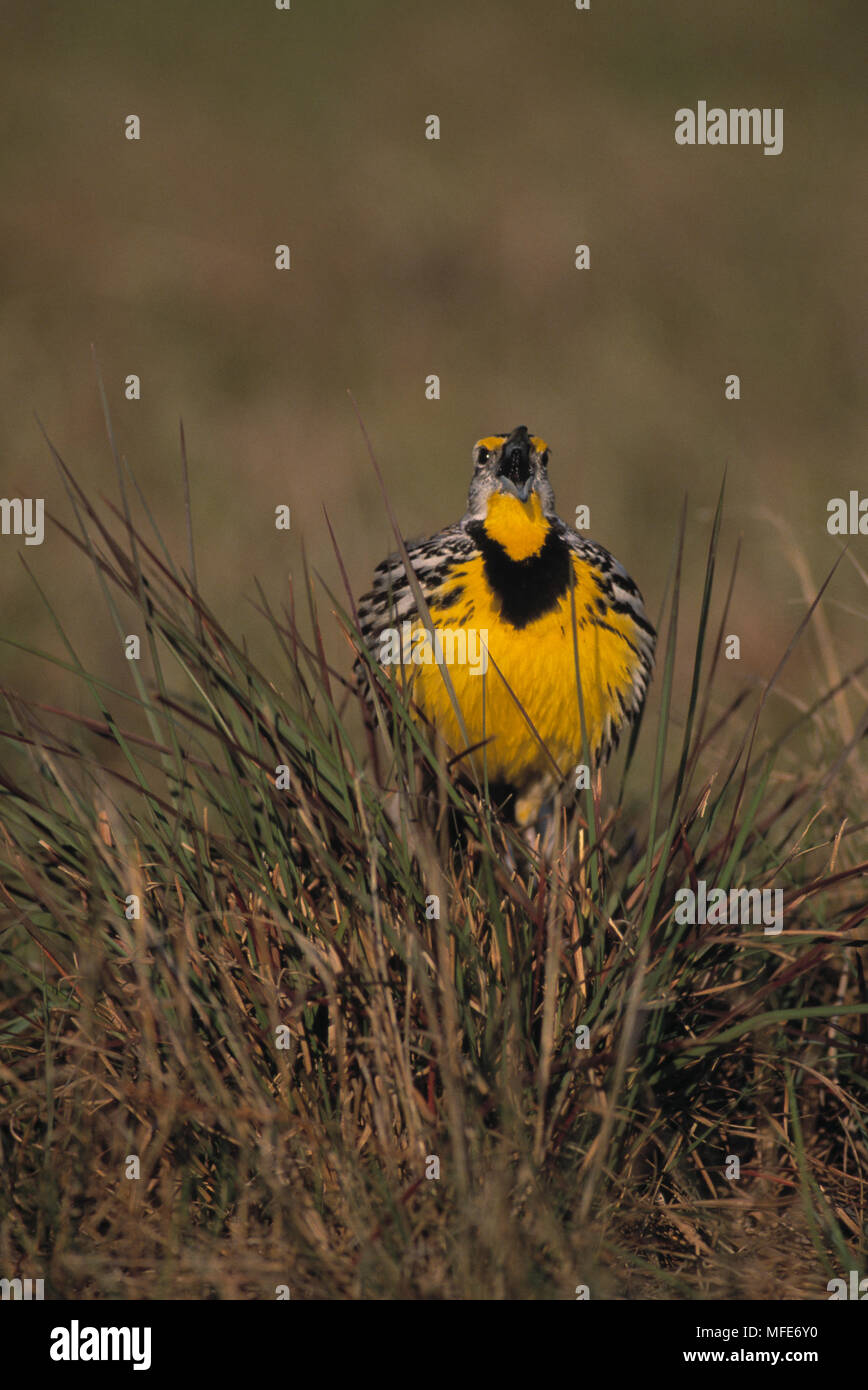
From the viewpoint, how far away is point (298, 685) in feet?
7.91

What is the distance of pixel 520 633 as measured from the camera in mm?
2730

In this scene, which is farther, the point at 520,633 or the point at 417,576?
the point at 417,576

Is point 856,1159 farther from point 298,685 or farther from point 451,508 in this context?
point 451,508

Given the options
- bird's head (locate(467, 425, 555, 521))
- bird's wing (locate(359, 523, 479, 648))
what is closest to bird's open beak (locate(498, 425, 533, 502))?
bird's head (locate(467, 425, 555, 521))

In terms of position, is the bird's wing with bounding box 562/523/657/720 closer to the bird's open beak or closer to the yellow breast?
the yellow breast

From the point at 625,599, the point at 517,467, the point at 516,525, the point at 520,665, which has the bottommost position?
the point at 520,665

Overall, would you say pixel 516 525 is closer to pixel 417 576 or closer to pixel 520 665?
pixel 417 576

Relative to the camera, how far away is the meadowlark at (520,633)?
8.86 ft

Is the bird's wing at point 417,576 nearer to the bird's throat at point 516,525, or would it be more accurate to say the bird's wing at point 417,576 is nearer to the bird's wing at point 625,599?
the bird's throat at point 516,525

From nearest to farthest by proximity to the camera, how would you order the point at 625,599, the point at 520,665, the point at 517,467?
the point at 520,665 → the point at 517,467 → the point at 625,599

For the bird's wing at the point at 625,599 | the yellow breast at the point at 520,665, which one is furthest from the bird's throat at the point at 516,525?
the bird's wing at the point at 625,599

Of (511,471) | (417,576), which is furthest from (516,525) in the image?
(417,576)

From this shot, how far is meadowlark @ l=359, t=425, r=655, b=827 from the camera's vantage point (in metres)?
2.70

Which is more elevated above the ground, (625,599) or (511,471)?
(511,471)
